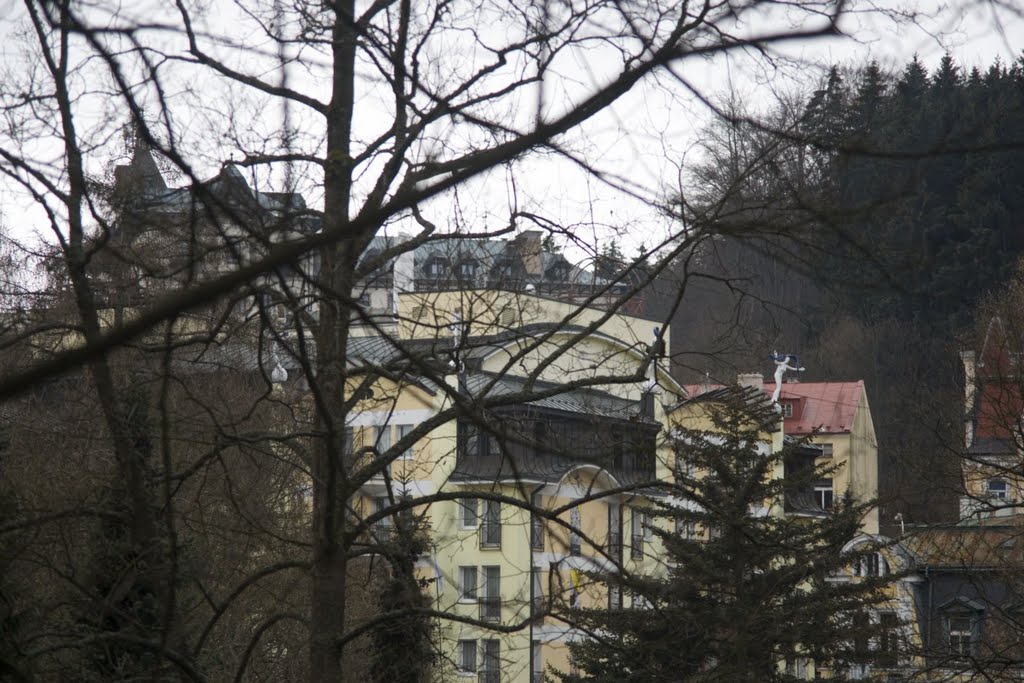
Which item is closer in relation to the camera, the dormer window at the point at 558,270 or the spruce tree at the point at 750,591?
the dormer window at the point at 558,270

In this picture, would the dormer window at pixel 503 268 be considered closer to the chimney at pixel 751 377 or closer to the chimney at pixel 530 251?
the chimney at pixel 530 251

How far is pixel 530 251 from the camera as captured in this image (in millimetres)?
7562

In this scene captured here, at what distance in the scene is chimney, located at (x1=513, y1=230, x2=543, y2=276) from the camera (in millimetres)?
7488

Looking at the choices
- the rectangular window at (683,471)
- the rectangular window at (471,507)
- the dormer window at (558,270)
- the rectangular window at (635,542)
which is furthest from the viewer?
the rectangular window at (683,471)

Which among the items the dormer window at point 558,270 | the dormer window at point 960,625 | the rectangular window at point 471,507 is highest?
the dormer window at point 558,270

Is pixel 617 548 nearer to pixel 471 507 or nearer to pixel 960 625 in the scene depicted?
pixel 471 507

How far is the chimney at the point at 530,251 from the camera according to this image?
7.49 m

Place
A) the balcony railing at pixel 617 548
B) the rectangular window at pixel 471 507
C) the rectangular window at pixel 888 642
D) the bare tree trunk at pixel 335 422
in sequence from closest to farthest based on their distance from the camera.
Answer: the balcony railing at pixel 617 548 < the bare tree trunk at pixel 335 422 < the rectangular window at pixel 471 507 < the rectangular window at pixel 888 642

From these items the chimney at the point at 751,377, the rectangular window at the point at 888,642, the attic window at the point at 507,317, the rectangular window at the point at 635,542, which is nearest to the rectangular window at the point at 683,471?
the rectangular window at the point at 635,542

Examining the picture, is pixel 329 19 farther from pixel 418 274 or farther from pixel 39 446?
pixel 39 446

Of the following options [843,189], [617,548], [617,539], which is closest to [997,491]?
[617,539]

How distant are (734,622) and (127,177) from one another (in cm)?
1016

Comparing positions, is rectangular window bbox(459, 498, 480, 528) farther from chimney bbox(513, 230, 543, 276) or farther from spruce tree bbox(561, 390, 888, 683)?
spruce tree bbox(561, 390, 888, 683)

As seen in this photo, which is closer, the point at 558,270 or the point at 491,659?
the point at 558,270
